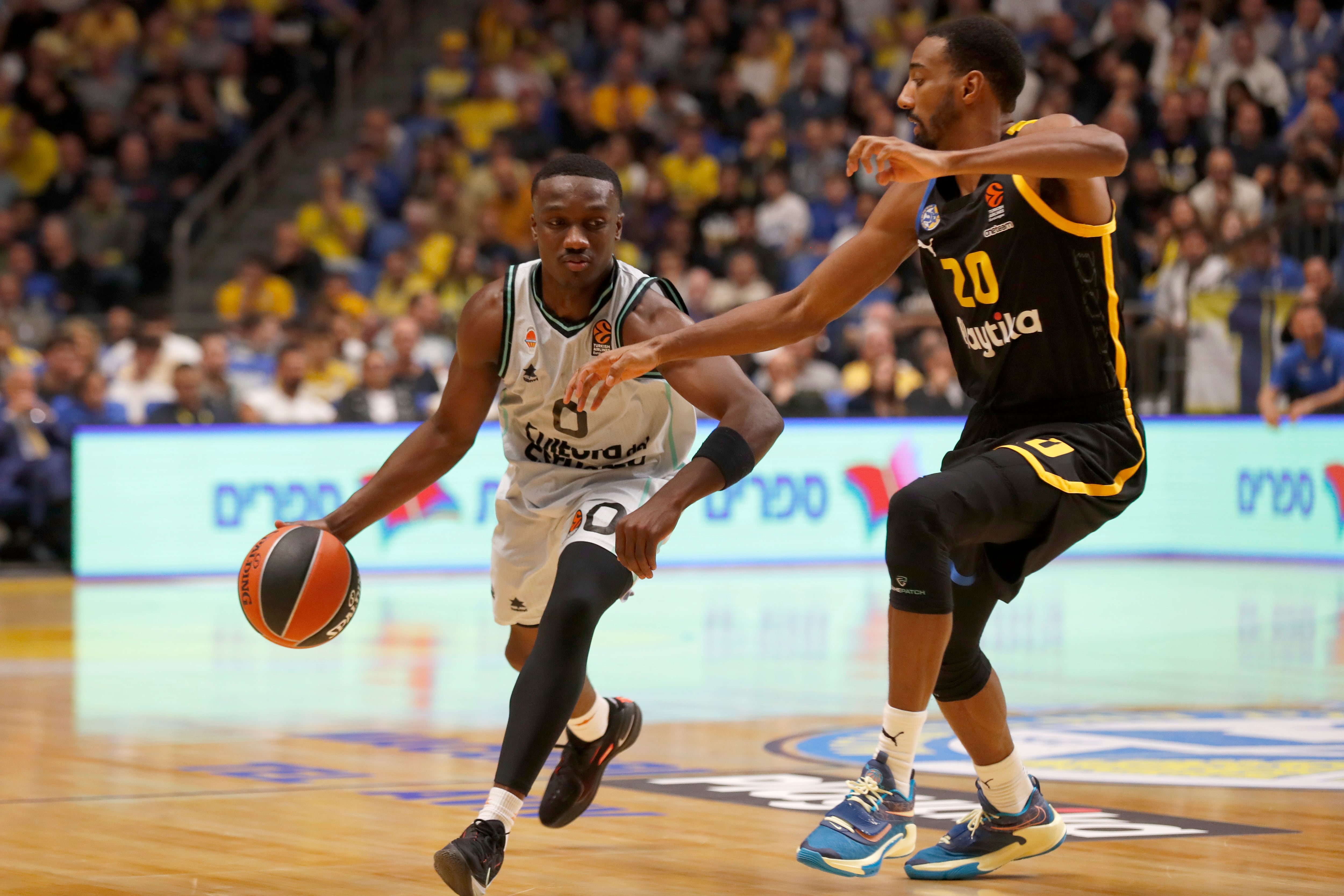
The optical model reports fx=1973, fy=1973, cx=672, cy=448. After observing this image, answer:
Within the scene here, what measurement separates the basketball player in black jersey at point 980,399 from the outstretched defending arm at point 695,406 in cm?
17

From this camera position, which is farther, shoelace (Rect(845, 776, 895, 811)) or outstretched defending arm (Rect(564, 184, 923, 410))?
outstretched defending arm (Rect(564, 184, 923, 410))

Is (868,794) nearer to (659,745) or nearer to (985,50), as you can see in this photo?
(985,50)

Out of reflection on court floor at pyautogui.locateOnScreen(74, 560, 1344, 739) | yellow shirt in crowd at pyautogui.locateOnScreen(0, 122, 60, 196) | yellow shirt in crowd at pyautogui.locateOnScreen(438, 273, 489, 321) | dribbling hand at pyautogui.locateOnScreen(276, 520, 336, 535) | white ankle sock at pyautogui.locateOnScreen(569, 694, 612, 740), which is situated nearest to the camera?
dribbling hand at pyautogui.locateOnScreen(276, 520, 336, 535)

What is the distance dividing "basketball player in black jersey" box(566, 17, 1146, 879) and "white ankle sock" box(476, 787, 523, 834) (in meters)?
0.67

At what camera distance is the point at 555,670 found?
15.1 feet

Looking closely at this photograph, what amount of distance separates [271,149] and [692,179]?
192 inches

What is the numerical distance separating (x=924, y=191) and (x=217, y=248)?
53.0ft

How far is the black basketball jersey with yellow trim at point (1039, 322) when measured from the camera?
15.4ft

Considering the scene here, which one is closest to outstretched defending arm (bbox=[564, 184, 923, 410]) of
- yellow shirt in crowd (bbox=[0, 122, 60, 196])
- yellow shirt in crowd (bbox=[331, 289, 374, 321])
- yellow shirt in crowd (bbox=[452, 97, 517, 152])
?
yellow shirt in crowd (bbox=[331, 289, 374, 321])

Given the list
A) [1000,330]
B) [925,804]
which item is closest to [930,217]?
[1000,330]

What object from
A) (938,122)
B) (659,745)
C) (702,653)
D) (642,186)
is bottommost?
(702,653)

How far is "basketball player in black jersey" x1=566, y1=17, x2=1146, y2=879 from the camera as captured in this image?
14.9ft

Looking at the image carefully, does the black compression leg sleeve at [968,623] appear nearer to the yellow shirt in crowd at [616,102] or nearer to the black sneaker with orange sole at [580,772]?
the black sneaker with orange sole at [580,772]

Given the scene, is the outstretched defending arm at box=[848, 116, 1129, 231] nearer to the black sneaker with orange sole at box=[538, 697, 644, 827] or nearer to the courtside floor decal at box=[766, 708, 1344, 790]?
the black sneaker with orange sole at box=[538, 697, 644, 827]
